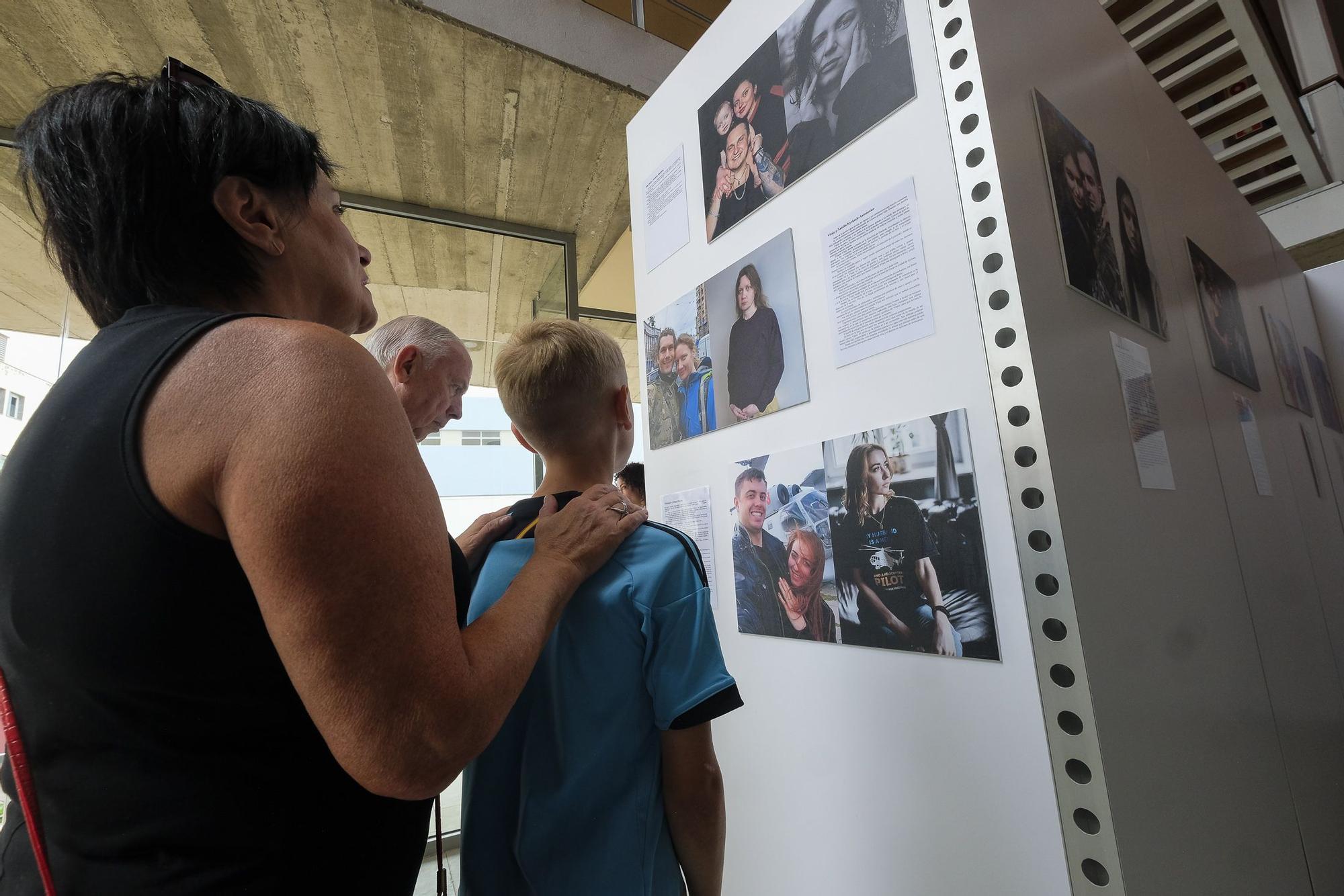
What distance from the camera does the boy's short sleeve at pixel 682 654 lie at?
0.80m

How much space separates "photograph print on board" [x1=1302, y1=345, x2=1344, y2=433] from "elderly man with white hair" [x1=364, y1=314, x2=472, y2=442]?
357 cm

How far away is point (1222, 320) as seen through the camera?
1.66m

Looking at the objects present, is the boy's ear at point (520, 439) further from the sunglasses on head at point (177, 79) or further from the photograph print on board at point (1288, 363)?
the photograph print on board at point (1288, 363)

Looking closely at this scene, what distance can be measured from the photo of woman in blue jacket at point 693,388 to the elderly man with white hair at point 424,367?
604mm

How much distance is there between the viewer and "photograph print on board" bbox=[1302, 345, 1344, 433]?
9.36 ft

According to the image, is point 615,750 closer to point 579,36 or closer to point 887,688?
point 887,688

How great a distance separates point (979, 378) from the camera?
2.72ft

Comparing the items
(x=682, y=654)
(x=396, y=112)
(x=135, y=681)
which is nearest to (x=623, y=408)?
(x=682, y=654)

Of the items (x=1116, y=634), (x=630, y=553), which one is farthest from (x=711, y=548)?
(x=1116, y=634)

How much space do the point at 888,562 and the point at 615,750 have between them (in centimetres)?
47

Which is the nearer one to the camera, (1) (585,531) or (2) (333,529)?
(2) (333,529)

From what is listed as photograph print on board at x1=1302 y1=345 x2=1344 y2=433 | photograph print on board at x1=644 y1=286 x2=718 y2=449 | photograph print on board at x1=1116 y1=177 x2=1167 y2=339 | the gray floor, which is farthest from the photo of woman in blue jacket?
photograph print on board at x1=1302 y1=345 x2=1344 y2=433

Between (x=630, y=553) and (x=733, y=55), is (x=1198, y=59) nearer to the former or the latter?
(x=733, y=55)

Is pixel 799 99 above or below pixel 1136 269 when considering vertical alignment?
above
